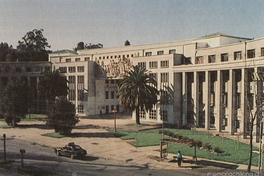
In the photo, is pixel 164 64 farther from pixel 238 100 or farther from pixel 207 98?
pixel 238 100

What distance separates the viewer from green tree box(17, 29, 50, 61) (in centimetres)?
9934

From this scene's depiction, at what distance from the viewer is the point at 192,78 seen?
187 feet

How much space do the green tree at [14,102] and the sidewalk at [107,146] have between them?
2.60 metres

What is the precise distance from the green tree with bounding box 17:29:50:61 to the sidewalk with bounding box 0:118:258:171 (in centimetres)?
5362

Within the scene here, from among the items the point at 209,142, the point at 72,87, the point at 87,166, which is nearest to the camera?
the point at 87,166

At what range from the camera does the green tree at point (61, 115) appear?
4419 centimetres

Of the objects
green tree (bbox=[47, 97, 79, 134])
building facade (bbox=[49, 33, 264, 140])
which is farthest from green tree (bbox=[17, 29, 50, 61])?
green tree (bbox=[47, 97, 79, 134])

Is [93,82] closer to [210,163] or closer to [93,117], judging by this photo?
[93,117]

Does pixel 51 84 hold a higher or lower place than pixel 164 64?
lower

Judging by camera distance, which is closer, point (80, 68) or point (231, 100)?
point (231, 100)

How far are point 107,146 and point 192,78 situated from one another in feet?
81.4

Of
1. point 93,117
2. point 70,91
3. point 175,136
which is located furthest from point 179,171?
point 70,91

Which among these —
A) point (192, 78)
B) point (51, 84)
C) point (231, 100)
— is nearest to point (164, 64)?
point (192, 78)

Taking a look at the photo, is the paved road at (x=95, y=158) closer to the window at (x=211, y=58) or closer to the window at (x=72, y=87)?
the window at (x=211, y=58)
